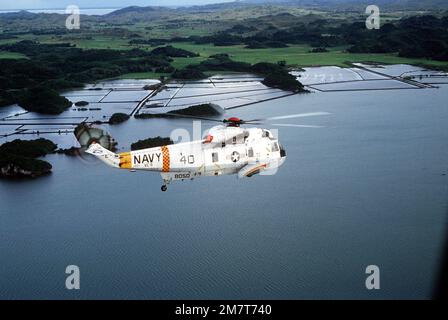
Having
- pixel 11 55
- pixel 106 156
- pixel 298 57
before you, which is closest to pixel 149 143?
pixel 106 156

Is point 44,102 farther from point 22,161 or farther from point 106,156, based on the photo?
point 106,156

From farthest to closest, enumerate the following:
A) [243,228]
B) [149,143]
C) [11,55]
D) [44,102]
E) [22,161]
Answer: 1. [11,55]
2. [44,102]
3. [149,143]
4. [22,161]
5. [243,228]

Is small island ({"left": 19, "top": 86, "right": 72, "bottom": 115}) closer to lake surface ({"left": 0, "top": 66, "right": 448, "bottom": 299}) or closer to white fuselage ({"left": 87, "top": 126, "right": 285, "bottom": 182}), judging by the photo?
lake surface ({"left": 0, "top": 66, "right": 448, "bottom": 299})

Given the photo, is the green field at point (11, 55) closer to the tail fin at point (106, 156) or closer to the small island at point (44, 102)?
the small island at point (44, 102)

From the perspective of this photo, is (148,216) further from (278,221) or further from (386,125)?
(386,125)

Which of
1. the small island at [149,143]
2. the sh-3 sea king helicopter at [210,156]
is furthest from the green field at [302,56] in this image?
the sh-3 sea king helicopter at [210,156]

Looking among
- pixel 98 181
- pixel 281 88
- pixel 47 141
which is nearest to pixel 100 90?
pixel 281 88

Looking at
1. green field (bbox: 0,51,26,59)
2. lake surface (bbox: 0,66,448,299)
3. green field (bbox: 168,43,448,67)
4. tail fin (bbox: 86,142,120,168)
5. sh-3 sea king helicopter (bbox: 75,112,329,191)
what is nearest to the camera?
tail fin (bbox: 86,142,120,168)

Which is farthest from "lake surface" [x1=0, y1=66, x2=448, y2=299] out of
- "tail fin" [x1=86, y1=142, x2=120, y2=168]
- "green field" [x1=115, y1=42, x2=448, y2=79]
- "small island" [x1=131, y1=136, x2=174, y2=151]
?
"green field" [x1=115, y1=42, x2=448, y2=79]
